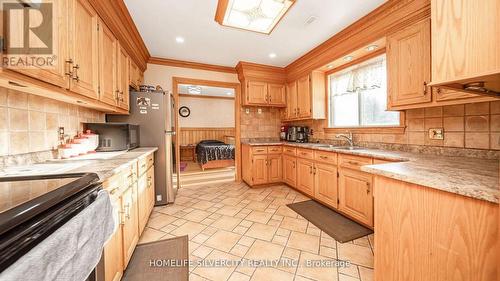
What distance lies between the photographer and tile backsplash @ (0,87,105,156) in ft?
3.92

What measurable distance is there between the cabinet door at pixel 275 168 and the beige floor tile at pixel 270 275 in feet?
7.22

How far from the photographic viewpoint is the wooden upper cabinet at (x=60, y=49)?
1.12m

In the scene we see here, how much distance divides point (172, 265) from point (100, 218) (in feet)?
3.39

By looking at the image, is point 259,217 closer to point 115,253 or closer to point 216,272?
point 216,272

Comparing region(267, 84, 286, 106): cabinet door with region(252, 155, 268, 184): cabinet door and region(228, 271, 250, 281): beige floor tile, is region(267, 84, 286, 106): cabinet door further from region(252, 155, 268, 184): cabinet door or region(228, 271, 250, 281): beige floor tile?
region(228, 271, 250, 281): beige floor tile

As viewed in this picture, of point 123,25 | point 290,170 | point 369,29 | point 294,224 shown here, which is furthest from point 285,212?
point 123,25

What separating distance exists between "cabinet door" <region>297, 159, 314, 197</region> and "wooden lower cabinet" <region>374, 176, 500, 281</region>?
174cm

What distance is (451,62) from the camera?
835 mm

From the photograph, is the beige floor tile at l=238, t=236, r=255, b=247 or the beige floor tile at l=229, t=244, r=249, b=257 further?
the beige floor tile at l=238, t=236, r=255, b=247

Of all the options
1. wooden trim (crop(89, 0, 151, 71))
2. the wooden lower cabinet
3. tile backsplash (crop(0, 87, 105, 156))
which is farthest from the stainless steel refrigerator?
the wooden lower cabinet

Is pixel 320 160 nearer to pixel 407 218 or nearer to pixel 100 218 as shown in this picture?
pixel 407 218

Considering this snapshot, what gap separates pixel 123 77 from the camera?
7.68 ft

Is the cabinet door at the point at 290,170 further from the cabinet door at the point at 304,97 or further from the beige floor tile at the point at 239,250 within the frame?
the beige floor tile at the point at 239,250

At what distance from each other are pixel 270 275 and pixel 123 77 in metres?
2.72
